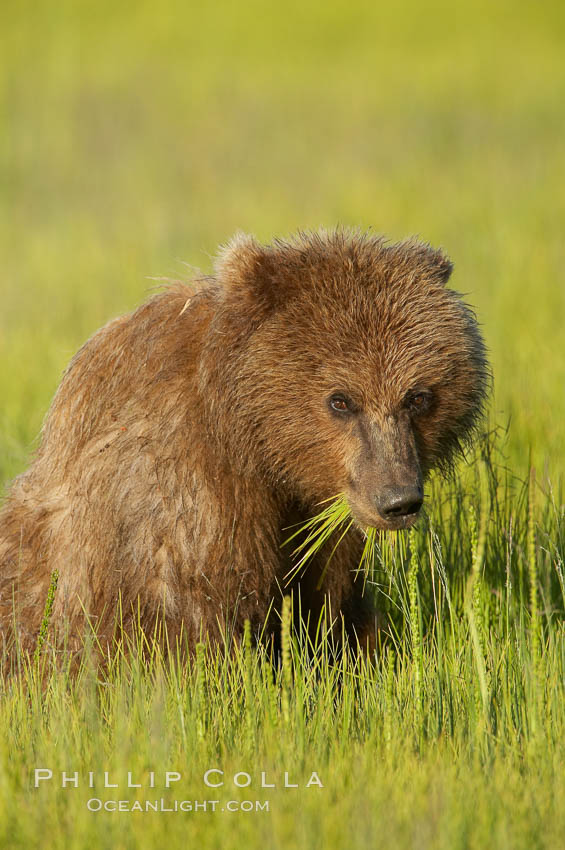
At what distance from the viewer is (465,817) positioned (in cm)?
281

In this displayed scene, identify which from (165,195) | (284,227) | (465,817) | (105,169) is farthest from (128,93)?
(465,817)

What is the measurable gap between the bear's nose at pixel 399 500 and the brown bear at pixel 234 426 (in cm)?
6

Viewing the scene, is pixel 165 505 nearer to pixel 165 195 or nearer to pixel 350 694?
pixel 350 694

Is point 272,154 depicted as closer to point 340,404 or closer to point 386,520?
point 340,404

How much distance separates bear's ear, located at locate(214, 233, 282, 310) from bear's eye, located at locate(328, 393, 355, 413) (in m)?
0.41

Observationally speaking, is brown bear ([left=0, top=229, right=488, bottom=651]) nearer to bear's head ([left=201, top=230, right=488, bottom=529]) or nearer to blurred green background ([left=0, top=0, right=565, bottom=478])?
bear's head ([left=201, top=230, right=488, bottom=529])

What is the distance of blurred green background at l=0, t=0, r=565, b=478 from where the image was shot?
387 inches

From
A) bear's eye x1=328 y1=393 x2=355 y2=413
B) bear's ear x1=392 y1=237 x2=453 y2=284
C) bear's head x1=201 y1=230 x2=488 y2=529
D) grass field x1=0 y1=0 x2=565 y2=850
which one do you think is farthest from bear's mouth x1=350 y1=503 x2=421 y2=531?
bear's ear x1=392 y1=237 x2=453 y2=284

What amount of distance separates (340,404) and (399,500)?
48cm

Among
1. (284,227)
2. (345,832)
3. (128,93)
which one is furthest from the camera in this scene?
(128,93)

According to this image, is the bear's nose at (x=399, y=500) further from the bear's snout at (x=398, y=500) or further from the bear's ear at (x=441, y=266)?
the bear's ear at (x=441, y=266)

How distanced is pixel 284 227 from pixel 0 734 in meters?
10.0

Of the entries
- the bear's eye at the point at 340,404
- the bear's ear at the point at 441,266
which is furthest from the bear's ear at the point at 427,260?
the bear's eye at the point at 340,404

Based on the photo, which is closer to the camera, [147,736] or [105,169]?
[147,736]
